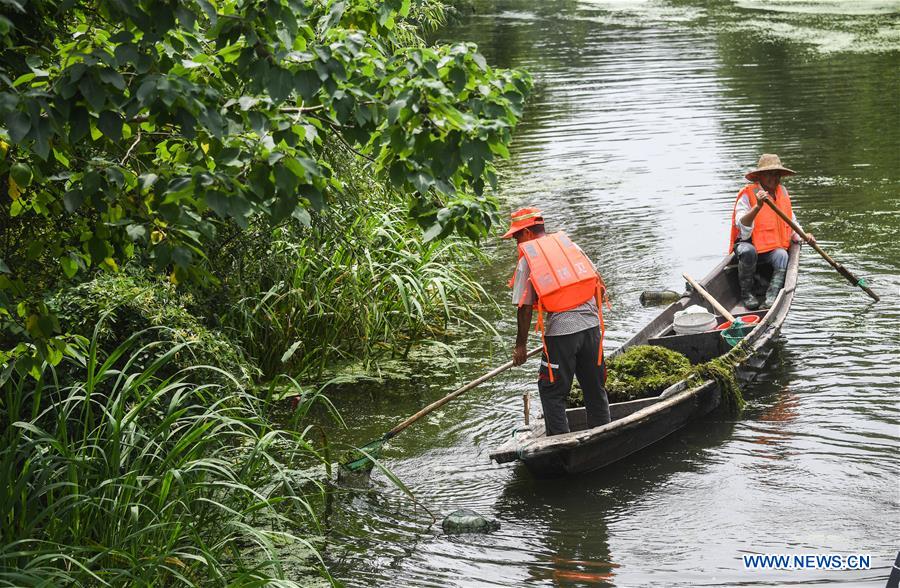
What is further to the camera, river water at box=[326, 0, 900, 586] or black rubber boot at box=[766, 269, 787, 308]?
black rubber boot at box=[766, 269, 787, 308]

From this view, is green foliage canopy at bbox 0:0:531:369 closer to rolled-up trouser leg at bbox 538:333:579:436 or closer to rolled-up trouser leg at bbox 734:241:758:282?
rolled-up trouser leg at bbox 538:333:579:436

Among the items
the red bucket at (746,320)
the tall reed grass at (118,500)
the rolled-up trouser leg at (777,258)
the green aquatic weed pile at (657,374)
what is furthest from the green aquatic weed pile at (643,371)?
the tall reed grass at (118,500)

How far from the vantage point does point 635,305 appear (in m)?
11.1

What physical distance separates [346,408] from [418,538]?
236cm

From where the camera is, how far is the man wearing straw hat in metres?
10.3

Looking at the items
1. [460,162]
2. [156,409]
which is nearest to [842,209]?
[156,409]

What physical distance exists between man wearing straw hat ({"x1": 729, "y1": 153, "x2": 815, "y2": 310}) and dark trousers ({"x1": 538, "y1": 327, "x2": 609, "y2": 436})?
354 centimetres

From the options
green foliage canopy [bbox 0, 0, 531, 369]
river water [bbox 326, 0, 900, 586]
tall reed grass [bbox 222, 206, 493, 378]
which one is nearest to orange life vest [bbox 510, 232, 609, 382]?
river water [bbox 326, 0, 900, 586]

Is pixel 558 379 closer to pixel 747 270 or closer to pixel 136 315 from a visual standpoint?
pixel 136 315

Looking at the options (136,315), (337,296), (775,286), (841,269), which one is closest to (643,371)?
(775,286)

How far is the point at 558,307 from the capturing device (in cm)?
716

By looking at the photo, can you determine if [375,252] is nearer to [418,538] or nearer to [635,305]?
[635,305]

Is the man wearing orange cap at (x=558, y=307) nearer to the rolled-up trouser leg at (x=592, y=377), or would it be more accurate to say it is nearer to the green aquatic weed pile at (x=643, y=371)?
the rolled-up trouser leg at (x=592, y=377)

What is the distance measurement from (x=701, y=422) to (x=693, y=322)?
3.49 ft
